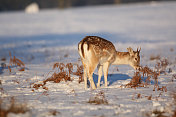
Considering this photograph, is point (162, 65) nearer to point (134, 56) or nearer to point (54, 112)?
point (134, 56)

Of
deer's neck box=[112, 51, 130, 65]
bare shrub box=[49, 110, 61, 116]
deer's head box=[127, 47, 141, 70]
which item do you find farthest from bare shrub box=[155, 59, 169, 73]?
bare shrub box=[49, 110, 61, 116]

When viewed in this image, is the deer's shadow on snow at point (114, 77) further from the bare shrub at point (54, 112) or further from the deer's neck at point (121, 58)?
the bare shrub at point (54, 112)

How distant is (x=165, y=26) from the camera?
31984 millimetres

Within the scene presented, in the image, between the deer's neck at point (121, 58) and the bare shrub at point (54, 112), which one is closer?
the bare shrub at point (54, 112)

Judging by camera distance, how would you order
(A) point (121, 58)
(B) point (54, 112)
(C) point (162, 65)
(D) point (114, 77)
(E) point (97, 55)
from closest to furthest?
(B) point (54, 112) < (E) point (97, 55) < (A) point (121, 58) < (C) point (162, 65) < (D) point (114, 77)

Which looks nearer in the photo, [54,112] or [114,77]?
[54,112]

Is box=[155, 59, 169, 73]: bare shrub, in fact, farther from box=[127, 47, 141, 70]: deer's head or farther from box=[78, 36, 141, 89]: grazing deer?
box=[78, 36, 141, 89]: grazing deer

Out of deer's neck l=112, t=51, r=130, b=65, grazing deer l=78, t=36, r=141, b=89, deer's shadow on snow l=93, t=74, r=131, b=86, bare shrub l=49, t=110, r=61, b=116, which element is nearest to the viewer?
bare shrub l=49, t=110, r=61, b=116

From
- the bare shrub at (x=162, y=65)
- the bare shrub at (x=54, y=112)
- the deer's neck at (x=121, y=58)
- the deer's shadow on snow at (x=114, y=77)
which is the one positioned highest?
the deer's neck at (x=121, y=58)

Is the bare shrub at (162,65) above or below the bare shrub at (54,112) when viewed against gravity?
above

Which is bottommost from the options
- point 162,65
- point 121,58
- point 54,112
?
point 54,112

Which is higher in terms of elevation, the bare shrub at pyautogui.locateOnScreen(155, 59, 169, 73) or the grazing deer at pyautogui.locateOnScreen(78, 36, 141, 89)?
the grazing deer at pyautogui.locateOnScreen(78, 36, 141, 89)

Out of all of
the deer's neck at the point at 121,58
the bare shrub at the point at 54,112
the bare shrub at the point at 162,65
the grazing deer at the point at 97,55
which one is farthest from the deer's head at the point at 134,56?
the bare shrub at the point at 54,112

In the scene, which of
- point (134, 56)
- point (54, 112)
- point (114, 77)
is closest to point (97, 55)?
point (134, 56)
